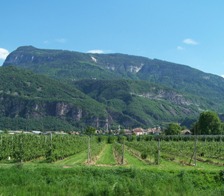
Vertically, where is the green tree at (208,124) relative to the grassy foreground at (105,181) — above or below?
above

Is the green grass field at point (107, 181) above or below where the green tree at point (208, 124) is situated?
below

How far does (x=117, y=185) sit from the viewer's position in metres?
16.1

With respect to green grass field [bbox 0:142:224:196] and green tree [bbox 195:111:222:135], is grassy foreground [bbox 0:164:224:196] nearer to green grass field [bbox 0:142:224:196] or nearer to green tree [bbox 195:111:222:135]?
green grass field [bbox 0:142:224:196]

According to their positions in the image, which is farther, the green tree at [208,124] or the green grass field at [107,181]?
the green tree at [208,124]

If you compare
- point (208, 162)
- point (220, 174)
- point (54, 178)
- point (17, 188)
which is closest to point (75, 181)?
point (54, 178)

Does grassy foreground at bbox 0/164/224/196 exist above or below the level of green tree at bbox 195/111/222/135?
below

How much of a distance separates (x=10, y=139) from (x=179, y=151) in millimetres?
21970

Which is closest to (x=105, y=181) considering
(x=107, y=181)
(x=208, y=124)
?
(x=107, y=181)

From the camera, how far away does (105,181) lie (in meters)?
18.7

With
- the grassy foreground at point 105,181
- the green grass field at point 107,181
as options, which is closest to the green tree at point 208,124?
the green grass field at point 107,181

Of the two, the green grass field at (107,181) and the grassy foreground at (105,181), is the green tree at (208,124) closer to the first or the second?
the green grass field at (107,181)

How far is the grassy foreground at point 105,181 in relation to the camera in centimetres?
1560

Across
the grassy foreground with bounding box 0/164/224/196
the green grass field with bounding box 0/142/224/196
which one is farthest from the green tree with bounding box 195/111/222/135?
the grassy foreground with bounding box 0/164/224/196

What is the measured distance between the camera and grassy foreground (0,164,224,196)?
15.6 meters
